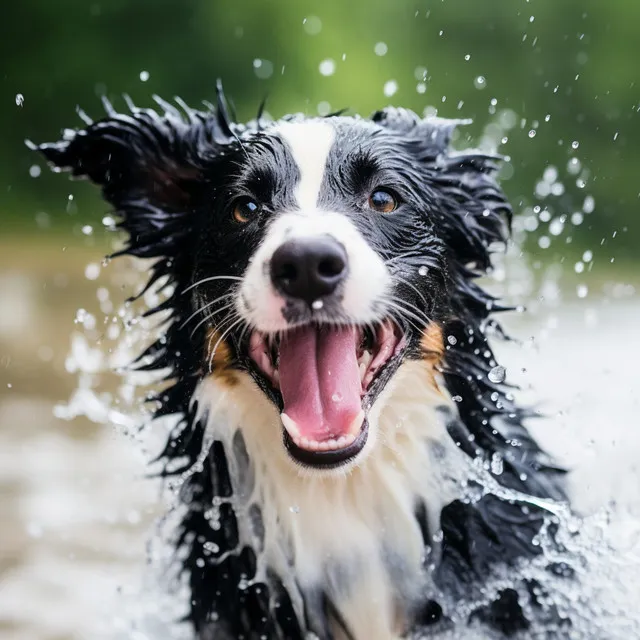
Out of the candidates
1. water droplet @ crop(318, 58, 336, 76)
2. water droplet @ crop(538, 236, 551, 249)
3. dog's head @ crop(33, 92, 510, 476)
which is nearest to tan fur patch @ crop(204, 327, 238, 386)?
dog's head @ crop(33, 92, 510, 476)

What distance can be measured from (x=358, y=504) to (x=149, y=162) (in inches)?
40.8

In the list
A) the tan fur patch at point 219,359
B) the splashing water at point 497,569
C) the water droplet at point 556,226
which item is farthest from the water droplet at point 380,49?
the tan fur patch at point 219,359

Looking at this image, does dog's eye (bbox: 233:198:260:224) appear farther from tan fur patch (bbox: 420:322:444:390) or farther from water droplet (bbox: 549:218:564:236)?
water droplet (bbox: 549:218:564:236)

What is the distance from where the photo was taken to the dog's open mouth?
7.82 feet

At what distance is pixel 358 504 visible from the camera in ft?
8.57

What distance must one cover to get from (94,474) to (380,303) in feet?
7.47

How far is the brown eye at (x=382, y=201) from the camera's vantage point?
2.56m

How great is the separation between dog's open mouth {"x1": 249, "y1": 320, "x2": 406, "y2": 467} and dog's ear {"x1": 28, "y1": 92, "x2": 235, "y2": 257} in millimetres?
522

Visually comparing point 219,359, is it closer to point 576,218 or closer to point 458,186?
point 458,186

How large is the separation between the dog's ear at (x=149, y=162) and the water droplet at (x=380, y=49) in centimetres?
648

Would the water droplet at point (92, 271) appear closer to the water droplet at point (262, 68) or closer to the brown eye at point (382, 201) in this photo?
the water droplet at point (262, 68)

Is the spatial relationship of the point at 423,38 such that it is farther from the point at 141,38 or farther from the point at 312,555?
the point at 312,555

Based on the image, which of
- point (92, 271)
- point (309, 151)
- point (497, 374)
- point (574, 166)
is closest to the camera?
point (309, 151)

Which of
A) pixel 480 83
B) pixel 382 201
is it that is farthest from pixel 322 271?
pixel 480 83
